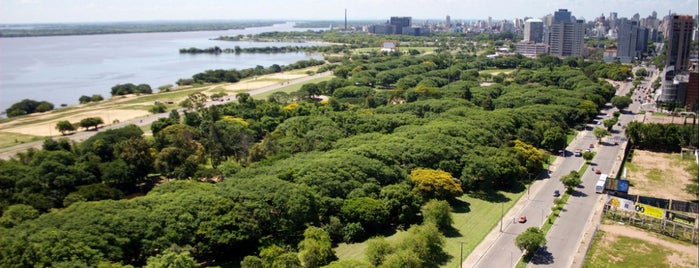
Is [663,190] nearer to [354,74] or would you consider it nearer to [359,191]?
[359,191]

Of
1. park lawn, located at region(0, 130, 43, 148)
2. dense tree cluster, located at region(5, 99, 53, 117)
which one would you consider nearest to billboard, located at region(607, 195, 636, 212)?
park lawn, located at region(0, 130, 43, 148)

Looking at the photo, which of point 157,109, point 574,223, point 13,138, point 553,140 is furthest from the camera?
point 157,109

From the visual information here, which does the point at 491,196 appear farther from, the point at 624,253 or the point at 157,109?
the point at 157,109

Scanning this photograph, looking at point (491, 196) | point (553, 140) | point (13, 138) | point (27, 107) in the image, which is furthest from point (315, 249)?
point (27, 107)

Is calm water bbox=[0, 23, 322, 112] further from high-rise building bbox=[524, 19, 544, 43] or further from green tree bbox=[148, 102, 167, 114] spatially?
high-rise building bbox=[524, 19, 544, 43]

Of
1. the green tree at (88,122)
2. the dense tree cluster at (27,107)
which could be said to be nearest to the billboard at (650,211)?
the green tree at (88,122)

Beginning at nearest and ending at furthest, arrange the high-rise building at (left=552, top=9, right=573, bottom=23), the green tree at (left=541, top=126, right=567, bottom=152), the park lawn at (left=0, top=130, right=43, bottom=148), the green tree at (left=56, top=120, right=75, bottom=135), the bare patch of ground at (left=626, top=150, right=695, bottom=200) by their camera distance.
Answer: the bare patch of ground at (left=626, top=150, right=695, bottom=200), the green tree at (left=541, top=126, right=567, bottom=152), the park lawn at (left=0, top=130, right=43, bottom=148), the green tree at (left=56, top=120, right=75, bottom=135), the high-rise building at (left=552, top=9, right=573, bottom=23)
